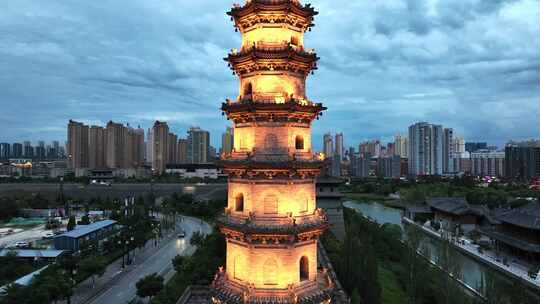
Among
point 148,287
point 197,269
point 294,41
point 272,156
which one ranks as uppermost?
point 294,41

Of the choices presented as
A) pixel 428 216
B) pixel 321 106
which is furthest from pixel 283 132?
pixel 428 216

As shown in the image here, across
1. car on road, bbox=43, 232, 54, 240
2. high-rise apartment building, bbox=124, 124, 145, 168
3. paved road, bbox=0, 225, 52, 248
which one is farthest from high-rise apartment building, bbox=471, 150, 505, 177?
paved road, bbox=0, 225, 52, 248

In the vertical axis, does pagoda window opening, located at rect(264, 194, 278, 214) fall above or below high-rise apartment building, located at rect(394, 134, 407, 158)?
below

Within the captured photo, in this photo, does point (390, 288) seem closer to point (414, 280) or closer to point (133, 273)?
point (414, 280)

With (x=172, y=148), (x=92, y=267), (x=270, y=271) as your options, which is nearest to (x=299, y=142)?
(x=270, y=271)

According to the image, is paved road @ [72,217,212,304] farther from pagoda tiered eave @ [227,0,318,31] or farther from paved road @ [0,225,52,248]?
pagoda tiered eave @ [227,0,318,31]

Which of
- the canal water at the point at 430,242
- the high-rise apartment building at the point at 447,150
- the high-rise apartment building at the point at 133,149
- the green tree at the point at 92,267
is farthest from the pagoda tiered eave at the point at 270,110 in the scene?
the high-rise apartment building at the point at 447,150

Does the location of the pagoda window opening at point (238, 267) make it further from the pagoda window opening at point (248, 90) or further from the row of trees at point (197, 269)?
the row of trees at point (197, 269)
